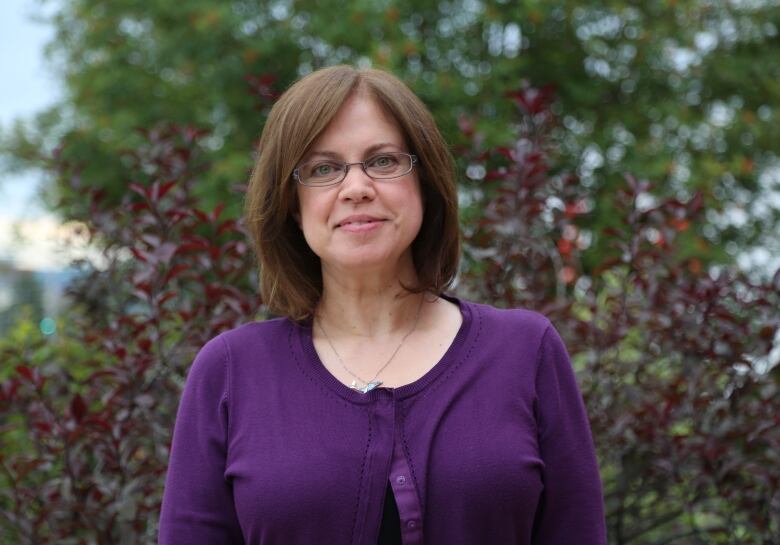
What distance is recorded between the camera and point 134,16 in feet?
36.3

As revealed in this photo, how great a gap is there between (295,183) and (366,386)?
19.4 inches

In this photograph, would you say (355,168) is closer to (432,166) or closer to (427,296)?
(432,166)

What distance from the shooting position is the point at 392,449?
194 cm

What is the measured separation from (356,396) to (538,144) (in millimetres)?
1824

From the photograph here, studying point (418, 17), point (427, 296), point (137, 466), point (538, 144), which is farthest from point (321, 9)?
point (427, 296)

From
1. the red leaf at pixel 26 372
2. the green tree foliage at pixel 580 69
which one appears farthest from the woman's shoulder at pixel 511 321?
the green tree foliage at pixel 580 69

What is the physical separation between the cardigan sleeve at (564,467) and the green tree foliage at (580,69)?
22.7ft

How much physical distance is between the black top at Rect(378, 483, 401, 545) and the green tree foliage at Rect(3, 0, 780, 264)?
715 cm

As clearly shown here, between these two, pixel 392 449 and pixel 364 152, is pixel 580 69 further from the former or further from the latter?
pixel 392 449

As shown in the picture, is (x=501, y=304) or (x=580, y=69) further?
(x=580, y=69)

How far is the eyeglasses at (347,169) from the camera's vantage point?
6.79 feet

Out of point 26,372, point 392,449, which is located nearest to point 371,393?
point 392,449

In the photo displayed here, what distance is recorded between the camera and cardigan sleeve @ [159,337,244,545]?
2016 millimetres

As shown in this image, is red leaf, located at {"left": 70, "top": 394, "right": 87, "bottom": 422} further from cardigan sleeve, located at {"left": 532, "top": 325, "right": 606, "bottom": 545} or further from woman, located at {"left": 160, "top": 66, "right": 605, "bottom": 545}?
cardigan sleeve, located at {"left": 532, "top": 325, "right": 606, "bottom": 545}
